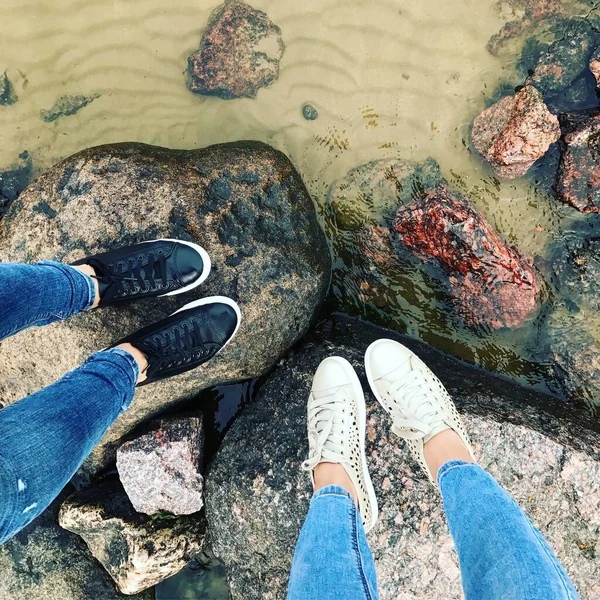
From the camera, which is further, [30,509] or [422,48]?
[422,48]

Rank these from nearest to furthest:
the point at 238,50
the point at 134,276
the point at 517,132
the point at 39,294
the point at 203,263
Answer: the point at 39,294 < the point at 134,276 < the point at 203,263 < the point at 517,132 < the point at 238,50

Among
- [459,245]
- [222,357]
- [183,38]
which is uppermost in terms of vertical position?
[183,38]

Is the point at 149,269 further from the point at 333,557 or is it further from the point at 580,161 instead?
the point at 580,161

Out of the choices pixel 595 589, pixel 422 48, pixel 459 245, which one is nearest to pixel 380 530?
pixel 595 589

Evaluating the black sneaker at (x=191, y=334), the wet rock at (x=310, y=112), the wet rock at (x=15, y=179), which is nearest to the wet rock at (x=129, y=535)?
the black sneaker at (x=191, y=334)

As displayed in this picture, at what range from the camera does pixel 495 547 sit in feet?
6.98

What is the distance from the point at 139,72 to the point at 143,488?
3010 millimetres

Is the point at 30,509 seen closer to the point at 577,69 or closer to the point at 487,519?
the point at 487,519

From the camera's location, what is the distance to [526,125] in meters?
3.24

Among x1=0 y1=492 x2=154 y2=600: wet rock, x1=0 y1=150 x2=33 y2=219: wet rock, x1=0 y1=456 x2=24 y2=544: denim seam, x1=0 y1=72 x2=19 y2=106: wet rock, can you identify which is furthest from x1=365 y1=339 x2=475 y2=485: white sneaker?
x1=0 y1=72 x2=19 y2=106: wet rock

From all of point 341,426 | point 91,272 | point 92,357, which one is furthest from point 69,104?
point 341,426

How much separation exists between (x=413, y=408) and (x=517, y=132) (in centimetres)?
192

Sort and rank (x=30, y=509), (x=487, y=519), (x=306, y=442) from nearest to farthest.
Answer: (x=30, y=509)
(x=487, y=519)
(x=306, y=442)

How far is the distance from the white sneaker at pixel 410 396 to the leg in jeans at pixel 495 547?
0.34 meters
